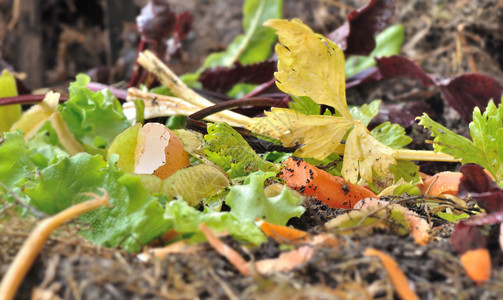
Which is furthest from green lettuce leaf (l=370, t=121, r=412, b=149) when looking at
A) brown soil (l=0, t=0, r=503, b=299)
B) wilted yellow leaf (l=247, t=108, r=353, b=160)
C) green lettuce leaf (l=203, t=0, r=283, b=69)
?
green lettuce leaf (l=203, t=0, r=283, b=69)

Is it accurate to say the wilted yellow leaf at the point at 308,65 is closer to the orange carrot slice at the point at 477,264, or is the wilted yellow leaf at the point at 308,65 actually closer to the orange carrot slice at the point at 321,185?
the orange carrot slice at the point at 321,185

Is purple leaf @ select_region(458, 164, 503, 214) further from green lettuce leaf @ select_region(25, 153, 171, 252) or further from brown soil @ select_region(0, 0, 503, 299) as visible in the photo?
green lettuce leaf @ select_region(25, 153, 171, 252)

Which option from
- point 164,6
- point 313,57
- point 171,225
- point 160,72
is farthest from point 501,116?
point 164,6

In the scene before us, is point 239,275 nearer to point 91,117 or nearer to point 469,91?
point 91,117

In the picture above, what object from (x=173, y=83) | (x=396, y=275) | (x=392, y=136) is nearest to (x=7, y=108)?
(x=173, y=83)

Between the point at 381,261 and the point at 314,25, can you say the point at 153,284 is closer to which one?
the point at 381,261
